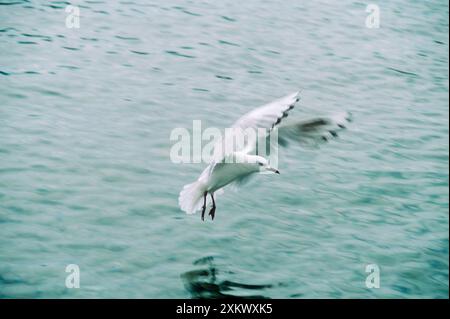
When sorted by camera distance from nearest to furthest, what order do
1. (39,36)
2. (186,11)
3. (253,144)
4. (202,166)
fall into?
(253,144), (202,166), (39,36), (186,11)

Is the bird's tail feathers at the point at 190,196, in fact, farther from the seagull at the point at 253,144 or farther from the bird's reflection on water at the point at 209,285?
the bird's reflection on water at the point at 209,285

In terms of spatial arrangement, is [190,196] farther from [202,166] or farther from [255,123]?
[202,166]

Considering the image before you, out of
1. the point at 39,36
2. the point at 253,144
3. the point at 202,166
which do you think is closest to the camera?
the point at 253,144

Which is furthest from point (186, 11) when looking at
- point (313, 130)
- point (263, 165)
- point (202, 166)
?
point (263, 165)

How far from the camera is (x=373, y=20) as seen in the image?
12.5 metres

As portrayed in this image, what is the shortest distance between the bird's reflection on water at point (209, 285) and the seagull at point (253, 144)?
21.8 inches

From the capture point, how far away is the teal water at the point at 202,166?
5.52 metres

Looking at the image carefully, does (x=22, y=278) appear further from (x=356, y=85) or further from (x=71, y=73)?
(x=356, y=85)

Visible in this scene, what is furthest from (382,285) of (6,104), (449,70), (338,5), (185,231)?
(338,5)

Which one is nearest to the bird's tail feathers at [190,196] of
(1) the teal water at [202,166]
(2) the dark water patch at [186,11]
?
(1) the teal water at [202,166]

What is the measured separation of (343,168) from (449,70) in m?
4.50

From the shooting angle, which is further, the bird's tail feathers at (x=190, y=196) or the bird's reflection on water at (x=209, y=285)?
the bird's tail feathers at (x=190, y=196)

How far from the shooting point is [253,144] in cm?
544

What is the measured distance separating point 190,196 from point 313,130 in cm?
117
